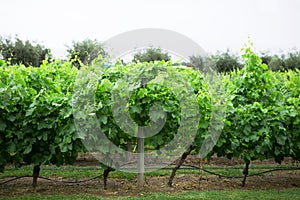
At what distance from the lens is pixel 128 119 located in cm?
531

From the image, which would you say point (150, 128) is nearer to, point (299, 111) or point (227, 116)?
point (227, 116)

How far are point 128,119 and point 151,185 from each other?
1.20m

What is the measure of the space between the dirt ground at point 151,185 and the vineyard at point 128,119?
0.25 metres

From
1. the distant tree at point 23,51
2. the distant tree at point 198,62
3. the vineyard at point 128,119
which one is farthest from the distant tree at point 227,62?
the vineyard at point 128,119

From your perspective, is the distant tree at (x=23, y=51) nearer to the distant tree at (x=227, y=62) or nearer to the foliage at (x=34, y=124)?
the distant tree at (x=227, y=62)

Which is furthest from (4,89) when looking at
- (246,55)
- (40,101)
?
(246,55)

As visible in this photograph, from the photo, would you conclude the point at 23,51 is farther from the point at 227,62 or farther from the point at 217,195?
the point at 217,195

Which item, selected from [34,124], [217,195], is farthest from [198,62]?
[34,124]

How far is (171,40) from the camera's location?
5.20m

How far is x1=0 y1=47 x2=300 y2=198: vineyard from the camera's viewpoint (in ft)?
17.1

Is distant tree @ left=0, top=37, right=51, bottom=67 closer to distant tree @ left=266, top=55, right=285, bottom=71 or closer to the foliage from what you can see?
distant tree @ left=266, top=55, right=285, bottom=71

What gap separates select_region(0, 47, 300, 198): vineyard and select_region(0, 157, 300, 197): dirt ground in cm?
25

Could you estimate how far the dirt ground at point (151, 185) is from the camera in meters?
5.44

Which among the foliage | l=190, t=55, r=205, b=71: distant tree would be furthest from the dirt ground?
l=190, t=55, r=205, b=71: distant tree
